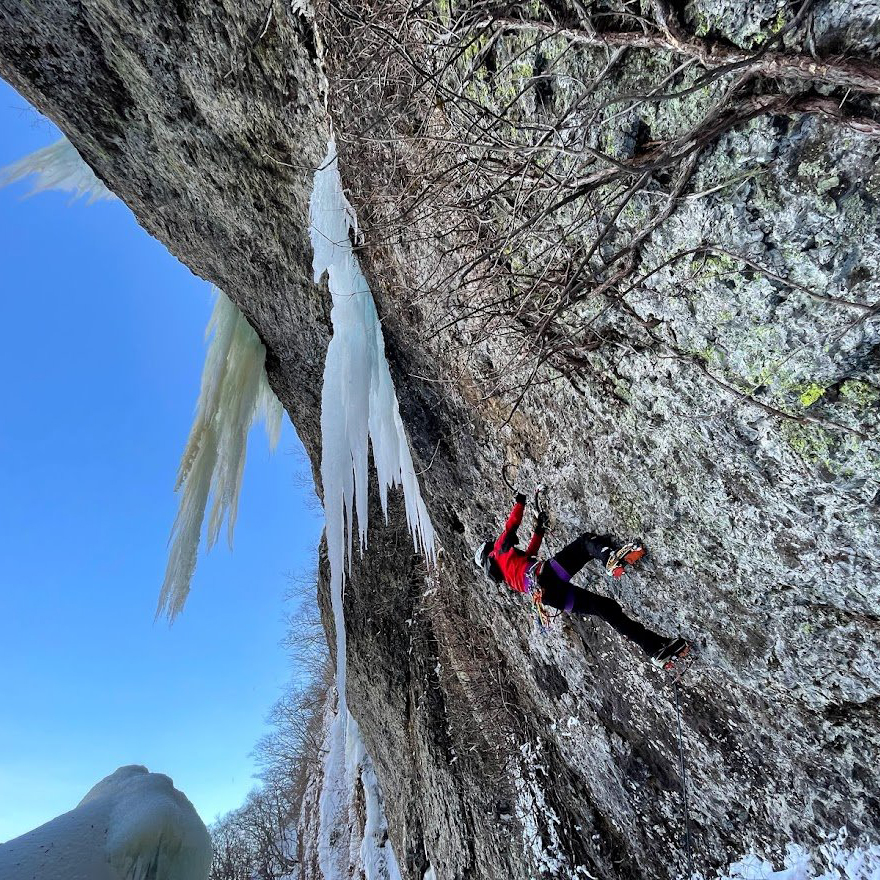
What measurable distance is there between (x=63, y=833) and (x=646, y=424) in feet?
15.7

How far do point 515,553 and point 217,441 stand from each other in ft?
12.0

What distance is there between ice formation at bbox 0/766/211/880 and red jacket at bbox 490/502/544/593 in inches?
129

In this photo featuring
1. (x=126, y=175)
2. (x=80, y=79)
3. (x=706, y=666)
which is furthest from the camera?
(x=126, y=175)

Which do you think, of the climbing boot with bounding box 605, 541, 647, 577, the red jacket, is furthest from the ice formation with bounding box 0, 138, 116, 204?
the climbing boot with bounding box 605, 541, 647, 577

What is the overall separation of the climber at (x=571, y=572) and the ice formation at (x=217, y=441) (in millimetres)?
3292

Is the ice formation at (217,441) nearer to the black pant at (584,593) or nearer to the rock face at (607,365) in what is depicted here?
the rock face at (607,365)

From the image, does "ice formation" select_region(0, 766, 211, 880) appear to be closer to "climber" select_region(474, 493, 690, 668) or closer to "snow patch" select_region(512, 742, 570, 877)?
"snow patch" select_region(512, 742, 570, 877)

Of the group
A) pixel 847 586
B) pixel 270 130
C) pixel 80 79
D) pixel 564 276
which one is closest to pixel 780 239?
pixel 564 276

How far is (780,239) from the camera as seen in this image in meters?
1.81

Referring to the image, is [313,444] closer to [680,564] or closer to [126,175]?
[126,175]

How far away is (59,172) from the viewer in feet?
18.6

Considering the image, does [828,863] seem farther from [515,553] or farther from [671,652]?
[515,553]

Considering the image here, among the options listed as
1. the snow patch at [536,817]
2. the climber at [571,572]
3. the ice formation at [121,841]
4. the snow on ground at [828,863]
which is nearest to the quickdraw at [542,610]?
the climber at [571,572]

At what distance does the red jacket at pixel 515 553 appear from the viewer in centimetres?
341
